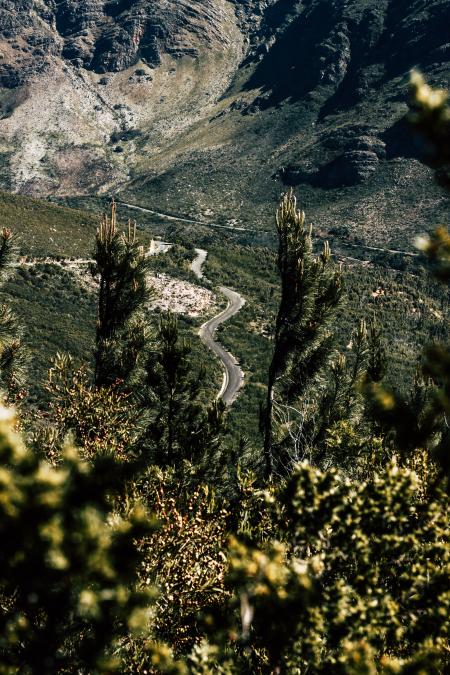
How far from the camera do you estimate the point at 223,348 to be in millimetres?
51344

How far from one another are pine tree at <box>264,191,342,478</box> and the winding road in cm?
1706

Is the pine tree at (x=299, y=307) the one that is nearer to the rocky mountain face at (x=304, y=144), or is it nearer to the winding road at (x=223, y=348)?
the winding road at (x=223, y=348)

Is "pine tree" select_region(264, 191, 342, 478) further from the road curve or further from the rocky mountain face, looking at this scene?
the rocky mountain face

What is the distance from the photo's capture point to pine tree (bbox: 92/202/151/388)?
1633cm

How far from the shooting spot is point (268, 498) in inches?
232

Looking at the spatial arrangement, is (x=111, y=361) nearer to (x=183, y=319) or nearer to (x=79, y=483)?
(x=79, y=483)

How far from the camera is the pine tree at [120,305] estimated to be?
1633 centimetres

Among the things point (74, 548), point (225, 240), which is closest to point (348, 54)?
point (225, 240)

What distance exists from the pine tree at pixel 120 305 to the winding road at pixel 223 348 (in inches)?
696

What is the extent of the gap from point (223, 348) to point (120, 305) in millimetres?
34672

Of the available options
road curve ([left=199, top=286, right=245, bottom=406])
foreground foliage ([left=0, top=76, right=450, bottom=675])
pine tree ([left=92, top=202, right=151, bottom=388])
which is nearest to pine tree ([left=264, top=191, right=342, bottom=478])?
pine tree ([left=92, top=202, right=151, bottom=388])

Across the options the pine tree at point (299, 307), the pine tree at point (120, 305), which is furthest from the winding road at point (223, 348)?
the pine tree at point (120, 305)

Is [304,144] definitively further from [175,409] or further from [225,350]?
[175,409]

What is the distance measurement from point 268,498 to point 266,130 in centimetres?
16623
